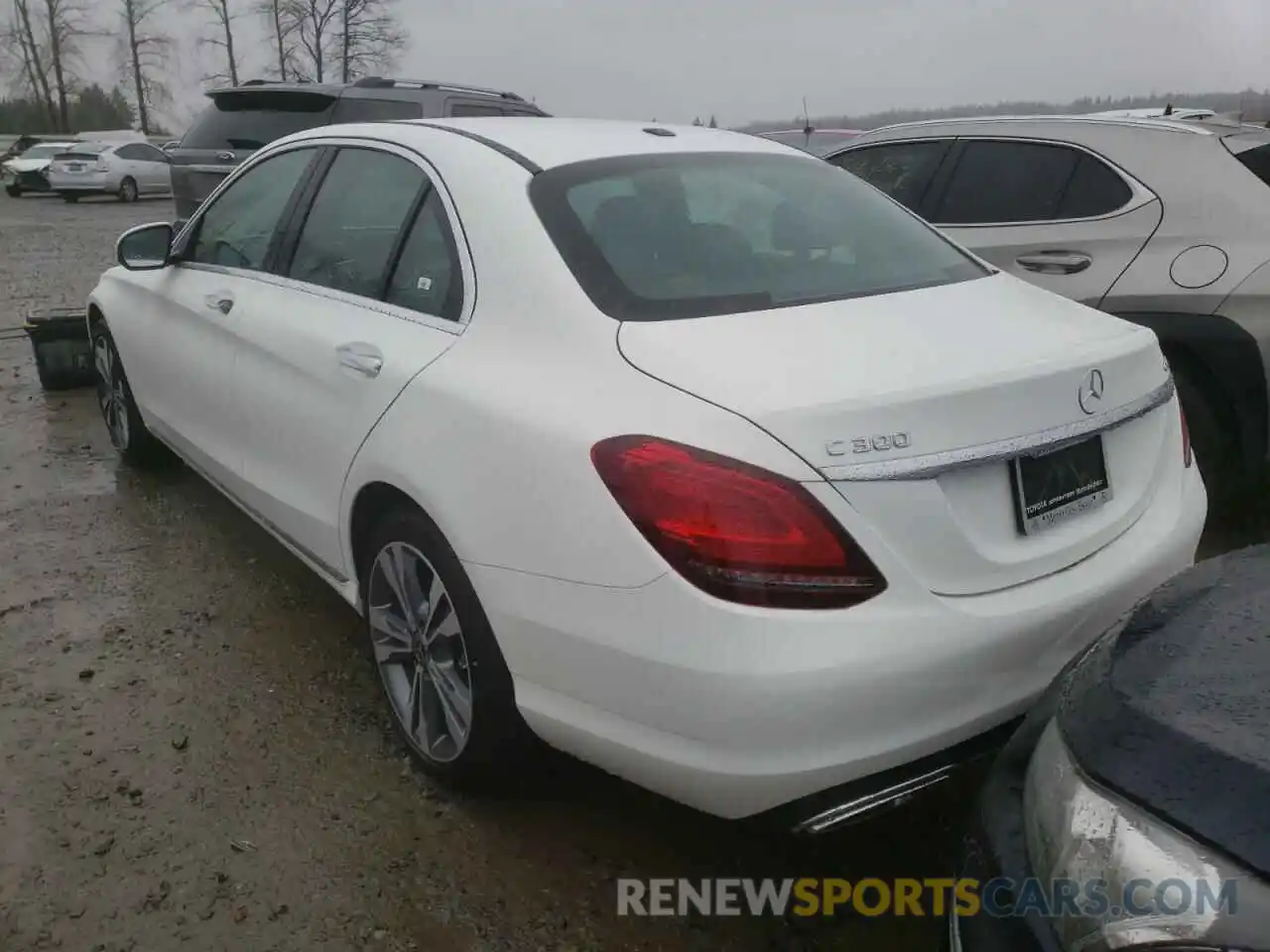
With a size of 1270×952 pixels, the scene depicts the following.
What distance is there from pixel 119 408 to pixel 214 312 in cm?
162

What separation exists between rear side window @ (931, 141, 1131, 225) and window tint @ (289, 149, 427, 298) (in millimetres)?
2729

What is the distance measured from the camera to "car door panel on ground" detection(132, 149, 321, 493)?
11.6ft

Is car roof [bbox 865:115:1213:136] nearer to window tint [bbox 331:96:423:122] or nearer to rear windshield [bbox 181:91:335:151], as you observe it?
window tint [bbox 331:96:423:122]

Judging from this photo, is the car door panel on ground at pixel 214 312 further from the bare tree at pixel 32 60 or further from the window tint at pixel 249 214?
the bare tree at pixel 32 60

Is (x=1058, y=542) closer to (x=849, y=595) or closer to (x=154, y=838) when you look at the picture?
(x=849, y=595)

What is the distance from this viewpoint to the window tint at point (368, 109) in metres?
7.32

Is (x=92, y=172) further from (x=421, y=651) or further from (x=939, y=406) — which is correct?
(x=939, y=406)

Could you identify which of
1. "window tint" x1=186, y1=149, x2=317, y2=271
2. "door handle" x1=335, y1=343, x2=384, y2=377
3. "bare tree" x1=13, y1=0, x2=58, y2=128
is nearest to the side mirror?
"window tint" x1=186, y1=149, x2=317, y2=271

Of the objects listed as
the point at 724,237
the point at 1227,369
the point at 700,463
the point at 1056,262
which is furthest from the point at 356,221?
the point at 1227,369

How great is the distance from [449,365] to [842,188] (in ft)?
4.39

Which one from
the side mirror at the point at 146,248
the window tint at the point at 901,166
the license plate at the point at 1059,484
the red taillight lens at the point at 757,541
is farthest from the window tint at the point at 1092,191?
the side mirror at the point at 146,248

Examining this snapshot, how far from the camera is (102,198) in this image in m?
27.1

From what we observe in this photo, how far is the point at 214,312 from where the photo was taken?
366 centimetres

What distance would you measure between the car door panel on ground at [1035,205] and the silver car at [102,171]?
937 inches
